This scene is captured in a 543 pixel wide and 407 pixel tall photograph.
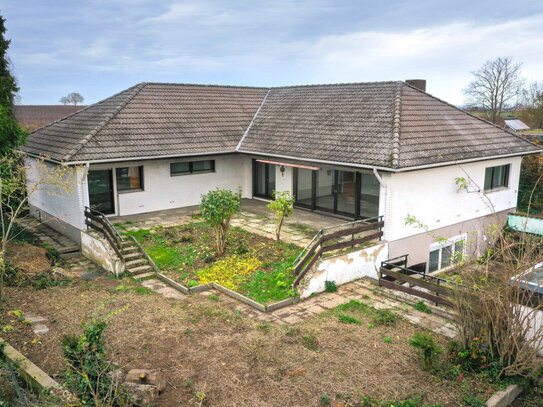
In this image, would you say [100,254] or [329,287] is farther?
[100,254]

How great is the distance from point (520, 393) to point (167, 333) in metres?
7.30

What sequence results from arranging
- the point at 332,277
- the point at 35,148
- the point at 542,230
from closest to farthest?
the point at 332,277 < the point at 35,148 < the point at 542,230

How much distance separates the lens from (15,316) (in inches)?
408

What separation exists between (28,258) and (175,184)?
679 cm

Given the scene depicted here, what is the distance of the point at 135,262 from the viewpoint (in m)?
13.6

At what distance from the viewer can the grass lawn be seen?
12.0 m

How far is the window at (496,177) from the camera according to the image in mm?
18125

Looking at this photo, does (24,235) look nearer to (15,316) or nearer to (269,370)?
(15,316)

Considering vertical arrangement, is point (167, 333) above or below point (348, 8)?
below

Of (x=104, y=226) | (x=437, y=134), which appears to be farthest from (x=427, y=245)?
(x=104, y=226)

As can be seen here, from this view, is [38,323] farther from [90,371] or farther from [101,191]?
[101,191]

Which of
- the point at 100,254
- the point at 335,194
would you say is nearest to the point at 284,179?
the point at 335,194

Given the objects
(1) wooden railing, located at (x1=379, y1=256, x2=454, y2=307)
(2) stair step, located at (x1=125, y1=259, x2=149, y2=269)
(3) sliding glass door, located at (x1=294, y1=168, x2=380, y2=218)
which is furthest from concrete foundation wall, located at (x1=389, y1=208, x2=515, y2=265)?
(2) stair step, located at (x1=125, y1=259, x2=149, y2=269)

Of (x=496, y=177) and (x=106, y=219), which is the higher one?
(x=496, y=177)
